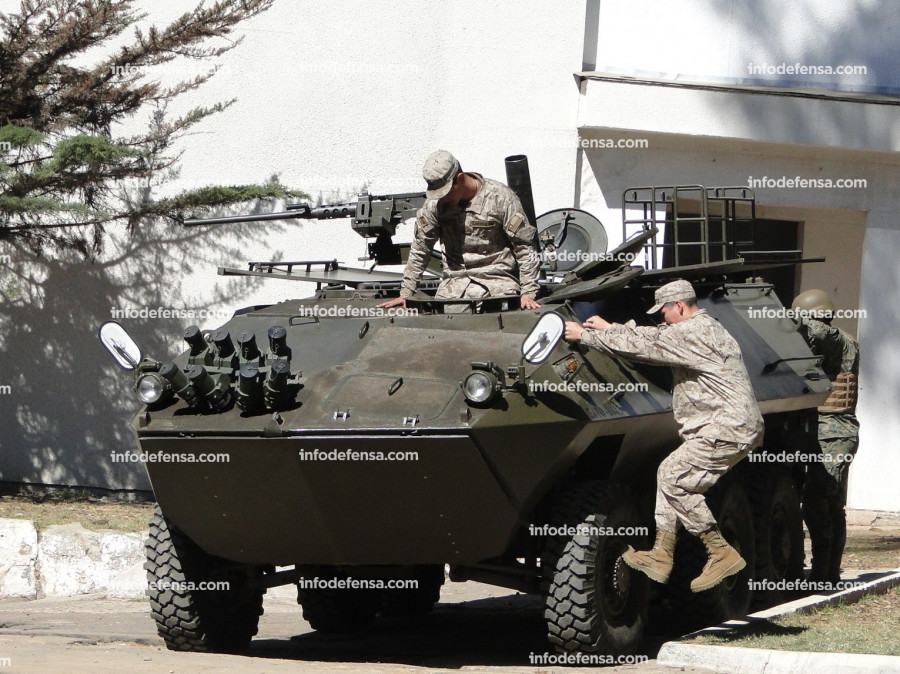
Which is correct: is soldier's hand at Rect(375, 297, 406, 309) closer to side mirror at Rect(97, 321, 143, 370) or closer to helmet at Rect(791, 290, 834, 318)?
side mirror at Rect(97, 321, 143, 370)

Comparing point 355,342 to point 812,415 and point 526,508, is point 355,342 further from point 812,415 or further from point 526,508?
point 812,415

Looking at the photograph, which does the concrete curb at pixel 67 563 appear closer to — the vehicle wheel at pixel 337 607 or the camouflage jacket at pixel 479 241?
the vehicle wheel at pixel 337 607

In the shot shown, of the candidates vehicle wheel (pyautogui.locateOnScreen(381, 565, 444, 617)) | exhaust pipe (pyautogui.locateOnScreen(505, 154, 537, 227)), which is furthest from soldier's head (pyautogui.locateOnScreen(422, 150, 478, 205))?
vehicle wheel (pyautogui.locateOnScreen(381, 565, 444, 617))

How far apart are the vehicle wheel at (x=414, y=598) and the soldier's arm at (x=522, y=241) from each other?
2.10 m

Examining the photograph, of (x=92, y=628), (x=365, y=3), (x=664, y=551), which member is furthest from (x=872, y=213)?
(x=92, y=628)

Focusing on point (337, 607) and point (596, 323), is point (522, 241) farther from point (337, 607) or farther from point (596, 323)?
point (337, 607)

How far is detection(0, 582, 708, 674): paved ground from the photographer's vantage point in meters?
6.19

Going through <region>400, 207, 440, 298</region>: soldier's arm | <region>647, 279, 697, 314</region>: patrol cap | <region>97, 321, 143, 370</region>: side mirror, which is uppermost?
<region>400, 207, 440, 298</region>: soldier's arm

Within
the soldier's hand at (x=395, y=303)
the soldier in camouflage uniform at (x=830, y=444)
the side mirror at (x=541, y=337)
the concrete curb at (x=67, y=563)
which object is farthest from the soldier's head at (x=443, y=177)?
the concrete curb at (x=67, y=563)

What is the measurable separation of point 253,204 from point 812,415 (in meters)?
5.02

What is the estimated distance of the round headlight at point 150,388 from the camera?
6.49 metres

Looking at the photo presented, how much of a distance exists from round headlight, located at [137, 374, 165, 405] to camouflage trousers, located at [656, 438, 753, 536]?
7.83 ft

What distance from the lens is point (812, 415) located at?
9.40 m

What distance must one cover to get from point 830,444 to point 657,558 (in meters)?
3.66
